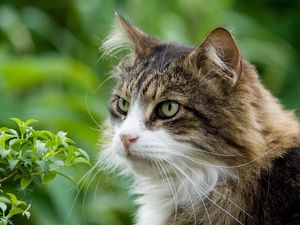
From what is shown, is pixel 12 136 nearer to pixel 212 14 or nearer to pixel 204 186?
pixel 204 186

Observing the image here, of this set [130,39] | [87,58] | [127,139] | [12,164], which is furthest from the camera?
[87,58]

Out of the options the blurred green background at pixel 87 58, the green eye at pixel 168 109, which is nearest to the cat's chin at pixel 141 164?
the green eye at pixel 168 109

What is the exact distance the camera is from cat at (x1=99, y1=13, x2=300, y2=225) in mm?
2455

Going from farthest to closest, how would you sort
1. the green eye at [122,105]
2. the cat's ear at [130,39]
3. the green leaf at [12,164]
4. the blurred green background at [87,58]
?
the blurred green background at [87,58] < the cat's ear at [130,39] < the green eye at [122,105] < the green leaf at [12,164]

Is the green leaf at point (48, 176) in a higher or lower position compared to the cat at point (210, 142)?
lower

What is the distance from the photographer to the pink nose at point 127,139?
8.00ft

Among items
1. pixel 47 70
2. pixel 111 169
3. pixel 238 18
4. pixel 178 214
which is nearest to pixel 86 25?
pixel 47 70

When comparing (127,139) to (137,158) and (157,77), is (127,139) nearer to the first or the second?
(137,158)

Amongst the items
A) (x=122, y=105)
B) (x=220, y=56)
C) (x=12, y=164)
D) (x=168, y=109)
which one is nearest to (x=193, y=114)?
(x=168, y=109)

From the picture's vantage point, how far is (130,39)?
2836mm

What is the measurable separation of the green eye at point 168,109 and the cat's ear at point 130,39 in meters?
0.30

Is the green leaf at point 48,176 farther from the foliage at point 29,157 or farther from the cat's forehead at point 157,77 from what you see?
the cat's forehead at point 157,77

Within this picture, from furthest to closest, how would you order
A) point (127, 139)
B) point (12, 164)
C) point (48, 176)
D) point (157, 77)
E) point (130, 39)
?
point (130, 39)
point (157, 77)
point (127, 139)
point (48, 176)
point (12, 164)

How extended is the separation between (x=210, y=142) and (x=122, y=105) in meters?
0.38
